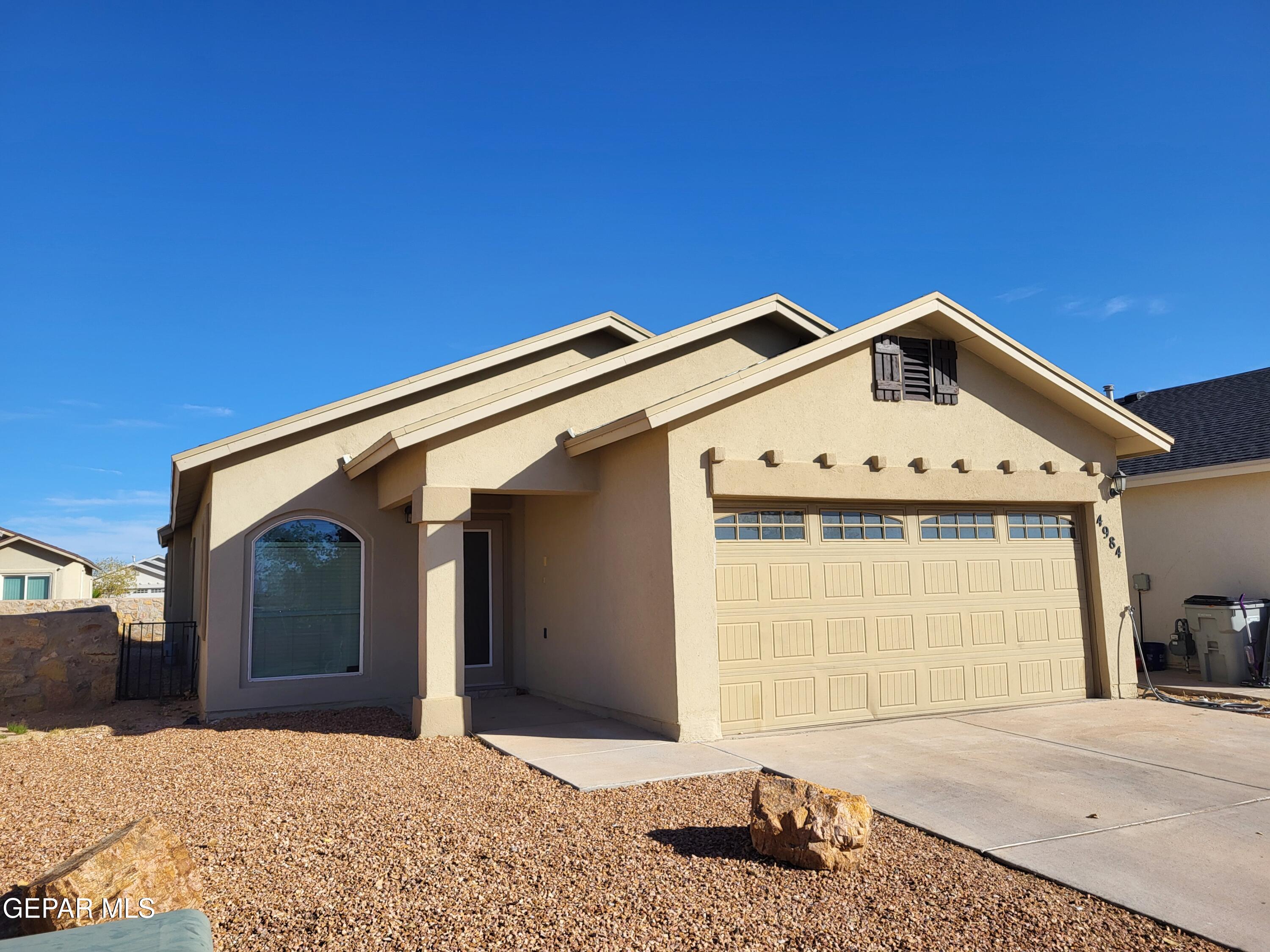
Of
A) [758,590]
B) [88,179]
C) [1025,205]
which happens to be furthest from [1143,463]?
[88,179]

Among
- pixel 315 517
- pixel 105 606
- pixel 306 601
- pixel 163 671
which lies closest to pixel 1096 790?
pixel 306 601

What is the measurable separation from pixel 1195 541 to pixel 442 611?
12453 millimetres

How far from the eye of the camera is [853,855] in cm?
463

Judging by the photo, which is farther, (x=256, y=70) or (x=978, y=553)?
(x=256, y=70)

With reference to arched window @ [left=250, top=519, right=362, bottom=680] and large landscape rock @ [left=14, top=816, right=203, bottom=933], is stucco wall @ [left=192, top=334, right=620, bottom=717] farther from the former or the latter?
large landscape rock @ [left=14, top=816, right=203, bottom=933]

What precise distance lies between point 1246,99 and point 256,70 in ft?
48.0

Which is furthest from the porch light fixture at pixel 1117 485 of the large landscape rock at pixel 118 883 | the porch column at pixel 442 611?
the large landscape rock at pixel 118 883

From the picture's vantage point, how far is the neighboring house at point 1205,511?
12812 millimetres

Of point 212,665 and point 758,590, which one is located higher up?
point 758,590

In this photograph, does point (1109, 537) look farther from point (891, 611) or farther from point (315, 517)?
point (315, 517)

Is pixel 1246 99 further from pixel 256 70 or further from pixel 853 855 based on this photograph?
pixel 256 70

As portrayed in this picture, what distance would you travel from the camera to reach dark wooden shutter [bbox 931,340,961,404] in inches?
393

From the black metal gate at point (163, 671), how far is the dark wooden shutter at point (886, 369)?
1050cm

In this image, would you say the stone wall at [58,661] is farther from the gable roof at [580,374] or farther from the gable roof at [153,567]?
the gable roof at [153,567]
